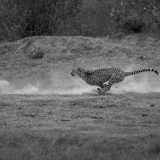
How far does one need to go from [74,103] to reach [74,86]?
4202 millimetres

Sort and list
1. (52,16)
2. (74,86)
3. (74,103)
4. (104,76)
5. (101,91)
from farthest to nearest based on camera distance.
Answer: (52,16) → (74,86) → (104,76) → (101,91) → (74,103)

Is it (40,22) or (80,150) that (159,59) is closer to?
(40,22)

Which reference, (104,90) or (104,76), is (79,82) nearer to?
A: (104,76)

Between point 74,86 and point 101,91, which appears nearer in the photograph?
point 101,91

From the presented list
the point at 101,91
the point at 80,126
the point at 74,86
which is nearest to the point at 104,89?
the point at 101,91

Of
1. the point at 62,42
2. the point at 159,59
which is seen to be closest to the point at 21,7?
the point at 62,42

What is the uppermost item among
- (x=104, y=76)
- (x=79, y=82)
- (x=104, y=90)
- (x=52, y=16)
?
(x=104, y=76)

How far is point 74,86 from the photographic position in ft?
67.8

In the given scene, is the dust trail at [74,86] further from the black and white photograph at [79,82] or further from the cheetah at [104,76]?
the cheetah at [104,76]

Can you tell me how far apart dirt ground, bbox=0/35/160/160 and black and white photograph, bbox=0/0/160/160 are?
17 millimetres

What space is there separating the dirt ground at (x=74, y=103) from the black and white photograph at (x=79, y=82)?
0.02 m

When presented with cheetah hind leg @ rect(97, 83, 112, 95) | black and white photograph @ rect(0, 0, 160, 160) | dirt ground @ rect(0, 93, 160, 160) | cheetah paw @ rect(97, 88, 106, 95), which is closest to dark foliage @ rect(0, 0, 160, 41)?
black and white photograph @ rect(0, 0, 160, 160)

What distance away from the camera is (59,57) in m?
24.5

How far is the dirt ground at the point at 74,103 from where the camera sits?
11023 millimetres
